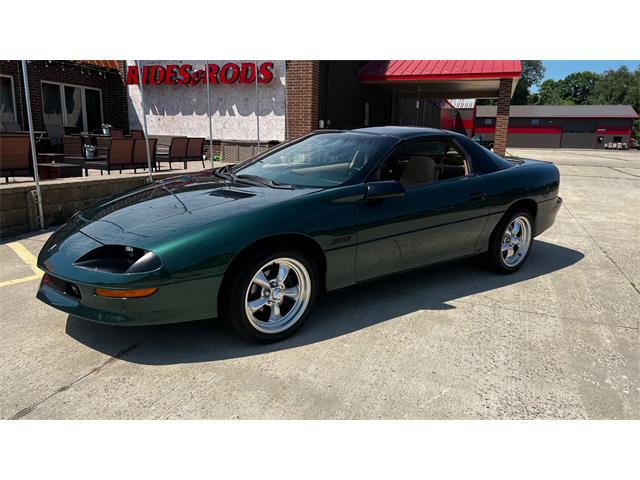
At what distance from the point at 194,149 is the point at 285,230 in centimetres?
841

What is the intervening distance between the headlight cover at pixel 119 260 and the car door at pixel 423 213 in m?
1.44

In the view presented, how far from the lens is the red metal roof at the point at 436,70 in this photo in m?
14.1

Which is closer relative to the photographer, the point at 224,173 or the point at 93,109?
the point at 224,173

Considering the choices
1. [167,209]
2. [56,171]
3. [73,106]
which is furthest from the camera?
[73,106]

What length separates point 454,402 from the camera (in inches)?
103

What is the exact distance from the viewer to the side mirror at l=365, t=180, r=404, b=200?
347 centimetres

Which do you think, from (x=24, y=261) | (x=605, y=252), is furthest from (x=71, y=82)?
(x=605, y=252)

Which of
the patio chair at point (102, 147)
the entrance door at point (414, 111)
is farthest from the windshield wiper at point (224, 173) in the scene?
the entrance door at point (414, 111)

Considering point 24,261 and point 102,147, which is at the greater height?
point 102,147

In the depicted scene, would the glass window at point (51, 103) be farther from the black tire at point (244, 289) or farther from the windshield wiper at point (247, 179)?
the black tire at point (244, 289)

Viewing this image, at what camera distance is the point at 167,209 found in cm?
330

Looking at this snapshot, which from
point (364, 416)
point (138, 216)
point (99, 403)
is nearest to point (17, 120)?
point (138, 216)

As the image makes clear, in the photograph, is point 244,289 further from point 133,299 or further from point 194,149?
point 194,149

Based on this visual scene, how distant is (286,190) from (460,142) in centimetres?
190
